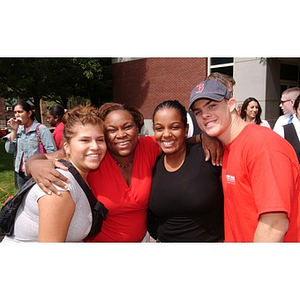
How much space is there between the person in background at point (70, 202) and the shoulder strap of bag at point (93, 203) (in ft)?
0.12

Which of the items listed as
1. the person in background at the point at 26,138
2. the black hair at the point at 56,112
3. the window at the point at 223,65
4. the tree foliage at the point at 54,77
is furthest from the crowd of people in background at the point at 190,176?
the tree foliage at the point at 54,77

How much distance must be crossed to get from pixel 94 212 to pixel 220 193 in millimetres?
936

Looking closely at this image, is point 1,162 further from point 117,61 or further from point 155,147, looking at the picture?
point 117,61

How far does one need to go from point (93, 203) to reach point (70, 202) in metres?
0.30

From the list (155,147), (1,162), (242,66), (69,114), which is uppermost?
(242,66)

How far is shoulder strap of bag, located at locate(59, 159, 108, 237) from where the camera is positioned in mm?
2039

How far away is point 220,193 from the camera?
95.7 inches

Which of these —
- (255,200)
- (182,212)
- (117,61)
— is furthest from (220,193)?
(117,61)

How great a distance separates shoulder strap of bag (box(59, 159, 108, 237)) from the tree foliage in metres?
18.5

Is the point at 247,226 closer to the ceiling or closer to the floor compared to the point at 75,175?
closer to the floor

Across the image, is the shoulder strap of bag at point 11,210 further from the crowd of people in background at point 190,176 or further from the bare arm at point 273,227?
the bare arm at point 273,227

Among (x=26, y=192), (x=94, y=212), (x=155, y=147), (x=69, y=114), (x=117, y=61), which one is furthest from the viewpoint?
(x=117, y=61)

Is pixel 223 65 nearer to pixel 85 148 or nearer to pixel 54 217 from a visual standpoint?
pixel 85 148

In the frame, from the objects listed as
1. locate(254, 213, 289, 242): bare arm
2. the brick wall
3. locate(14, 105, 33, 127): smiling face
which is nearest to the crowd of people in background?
locate(254, 213, 289, 242): bare arm
